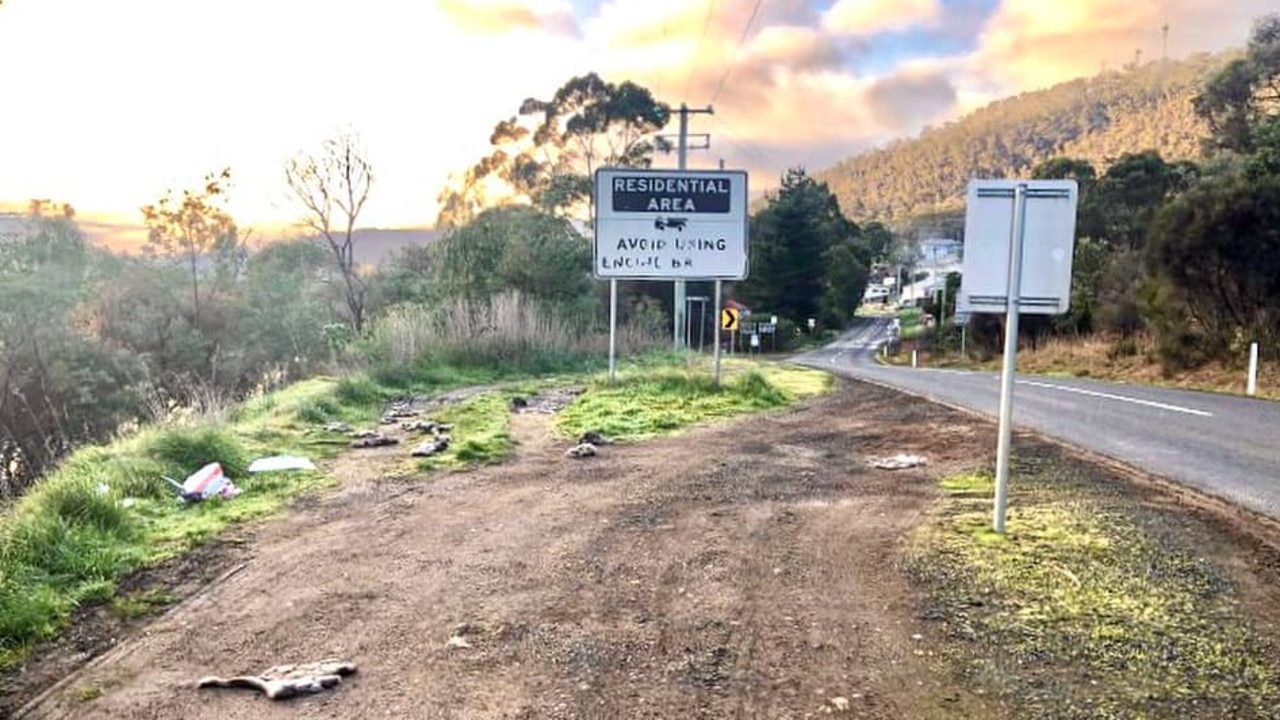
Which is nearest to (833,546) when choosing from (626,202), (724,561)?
(724,561)

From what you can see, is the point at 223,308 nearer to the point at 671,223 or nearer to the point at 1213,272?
the point at 671,223

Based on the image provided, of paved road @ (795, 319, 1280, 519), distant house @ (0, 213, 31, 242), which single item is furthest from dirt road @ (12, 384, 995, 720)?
distant house @ (0, 213, 31, 242)

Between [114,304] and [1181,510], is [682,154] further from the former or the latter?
[1181,510]

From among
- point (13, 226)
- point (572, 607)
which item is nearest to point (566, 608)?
point (572, 607)

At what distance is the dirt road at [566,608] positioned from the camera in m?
3.56

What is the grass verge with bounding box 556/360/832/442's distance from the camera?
1149 cm

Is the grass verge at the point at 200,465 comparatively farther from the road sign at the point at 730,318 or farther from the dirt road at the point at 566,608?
the road sign at the point at 730,318

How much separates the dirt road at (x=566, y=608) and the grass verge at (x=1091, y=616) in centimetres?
26

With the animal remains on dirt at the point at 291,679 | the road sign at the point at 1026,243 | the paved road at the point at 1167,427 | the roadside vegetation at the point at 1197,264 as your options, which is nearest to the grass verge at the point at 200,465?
the animal remains on dirt at the point at 291,679

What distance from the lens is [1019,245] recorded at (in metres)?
5.46

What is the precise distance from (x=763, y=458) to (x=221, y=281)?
24.4m

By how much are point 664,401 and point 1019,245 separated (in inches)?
347

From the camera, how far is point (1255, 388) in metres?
18.1

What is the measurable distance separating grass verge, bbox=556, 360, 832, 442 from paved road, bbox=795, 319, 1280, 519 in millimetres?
3300
